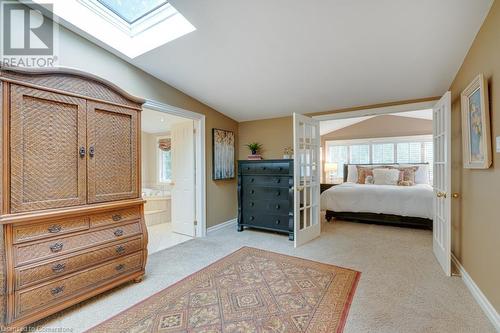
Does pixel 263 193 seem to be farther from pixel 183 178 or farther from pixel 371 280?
pixel 371 280

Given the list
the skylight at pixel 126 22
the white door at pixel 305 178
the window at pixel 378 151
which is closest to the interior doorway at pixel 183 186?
the skylight at pixel 126 22

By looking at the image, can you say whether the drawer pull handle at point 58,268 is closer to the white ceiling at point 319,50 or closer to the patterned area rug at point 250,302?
the patterned area rug at point 250,302

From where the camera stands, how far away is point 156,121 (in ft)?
18.7

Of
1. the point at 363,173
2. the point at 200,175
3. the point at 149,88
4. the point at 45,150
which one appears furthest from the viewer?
the point at 363,173

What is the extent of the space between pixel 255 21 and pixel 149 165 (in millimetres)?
5755

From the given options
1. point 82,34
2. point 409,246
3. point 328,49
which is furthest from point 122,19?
point 409,246

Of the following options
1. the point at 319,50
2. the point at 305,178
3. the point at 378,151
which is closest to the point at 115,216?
the point at 305,178

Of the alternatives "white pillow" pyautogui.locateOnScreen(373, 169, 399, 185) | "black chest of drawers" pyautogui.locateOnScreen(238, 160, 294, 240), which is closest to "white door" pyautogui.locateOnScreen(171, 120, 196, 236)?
"black chest of drawers" pyautogui.locateOnScreen(238, 160, 294, 240)

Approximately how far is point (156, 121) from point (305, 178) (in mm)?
3973

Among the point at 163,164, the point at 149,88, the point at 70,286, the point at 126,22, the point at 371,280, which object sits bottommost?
the point at 371,280

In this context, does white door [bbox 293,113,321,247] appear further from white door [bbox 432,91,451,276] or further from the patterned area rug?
white door [bbox 432,91,451,276]

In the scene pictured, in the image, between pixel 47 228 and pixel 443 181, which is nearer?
pixel 47 228

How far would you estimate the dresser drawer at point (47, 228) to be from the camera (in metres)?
1.66

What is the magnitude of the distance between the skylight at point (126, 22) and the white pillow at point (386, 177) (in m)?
5.75
